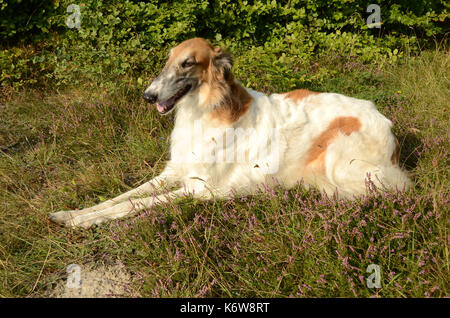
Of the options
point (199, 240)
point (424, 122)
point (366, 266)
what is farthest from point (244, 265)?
point (424, 122)

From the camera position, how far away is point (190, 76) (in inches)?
134

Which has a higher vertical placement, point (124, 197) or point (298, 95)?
point (298, 95)

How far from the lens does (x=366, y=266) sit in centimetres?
244

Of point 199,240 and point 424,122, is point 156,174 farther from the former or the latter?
point 424,122

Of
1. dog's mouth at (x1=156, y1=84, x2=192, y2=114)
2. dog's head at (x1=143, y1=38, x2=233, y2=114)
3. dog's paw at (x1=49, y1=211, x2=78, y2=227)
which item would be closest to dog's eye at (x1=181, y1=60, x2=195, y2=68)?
dog's head at (x1=143, y1=38, x2=233, y2=114)

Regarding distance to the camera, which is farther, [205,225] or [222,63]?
[222,63]

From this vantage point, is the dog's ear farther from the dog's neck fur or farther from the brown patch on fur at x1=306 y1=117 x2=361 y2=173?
the brown patch on fur at x1=306 y1=117 x2=361 y2=173

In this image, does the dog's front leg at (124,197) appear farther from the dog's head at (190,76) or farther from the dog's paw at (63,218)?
the dog's head at (190,76)

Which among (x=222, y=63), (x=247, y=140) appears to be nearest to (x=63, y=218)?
(x=247, y=140)

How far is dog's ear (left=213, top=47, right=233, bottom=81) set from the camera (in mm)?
3441

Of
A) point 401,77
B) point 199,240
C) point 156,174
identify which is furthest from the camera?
point 401,77

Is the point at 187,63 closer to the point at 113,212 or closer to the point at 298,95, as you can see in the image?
the point at 298,95

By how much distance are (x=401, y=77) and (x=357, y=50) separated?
2.78 feet

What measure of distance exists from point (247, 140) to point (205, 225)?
100cm
